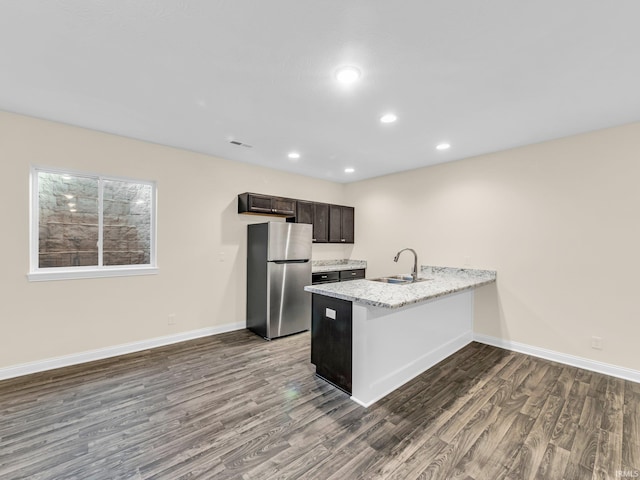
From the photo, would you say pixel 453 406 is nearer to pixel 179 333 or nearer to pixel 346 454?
pixel 346 454

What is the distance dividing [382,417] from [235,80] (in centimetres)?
286

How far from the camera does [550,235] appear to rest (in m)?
3.33

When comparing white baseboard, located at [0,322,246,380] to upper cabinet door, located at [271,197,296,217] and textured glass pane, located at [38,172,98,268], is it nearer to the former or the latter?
textured glass pane, located at [38,172,98,268]

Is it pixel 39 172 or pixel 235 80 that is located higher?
pixel 235 80

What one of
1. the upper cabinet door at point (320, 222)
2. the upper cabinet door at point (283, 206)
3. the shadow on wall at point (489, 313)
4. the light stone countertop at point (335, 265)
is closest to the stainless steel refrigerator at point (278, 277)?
the upper cabinet door at point (283, 206)

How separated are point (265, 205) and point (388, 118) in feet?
7.46

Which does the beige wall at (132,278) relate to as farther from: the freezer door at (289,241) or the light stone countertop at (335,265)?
the light stone countertop at (335,265)

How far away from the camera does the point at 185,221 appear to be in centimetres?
385

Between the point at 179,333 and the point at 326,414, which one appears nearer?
the point at 326,414

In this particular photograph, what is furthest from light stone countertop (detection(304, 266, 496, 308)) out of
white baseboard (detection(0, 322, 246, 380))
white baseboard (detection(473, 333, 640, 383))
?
white baseboard (detection(0, 322, 246, 380))

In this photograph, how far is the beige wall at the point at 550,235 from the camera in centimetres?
290

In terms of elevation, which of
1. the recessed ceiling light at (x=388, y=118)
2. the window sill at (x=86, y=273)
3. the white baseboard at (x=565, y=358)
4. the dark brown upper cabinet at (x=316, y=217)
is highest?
the recessed ceiling light at (x=388, y=118)

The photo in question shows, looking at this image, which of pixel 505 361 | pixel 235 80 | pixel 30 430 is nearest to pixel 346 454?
pixel 30 430

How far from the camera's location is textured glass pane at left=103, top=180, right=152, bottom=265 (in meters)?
3.41
